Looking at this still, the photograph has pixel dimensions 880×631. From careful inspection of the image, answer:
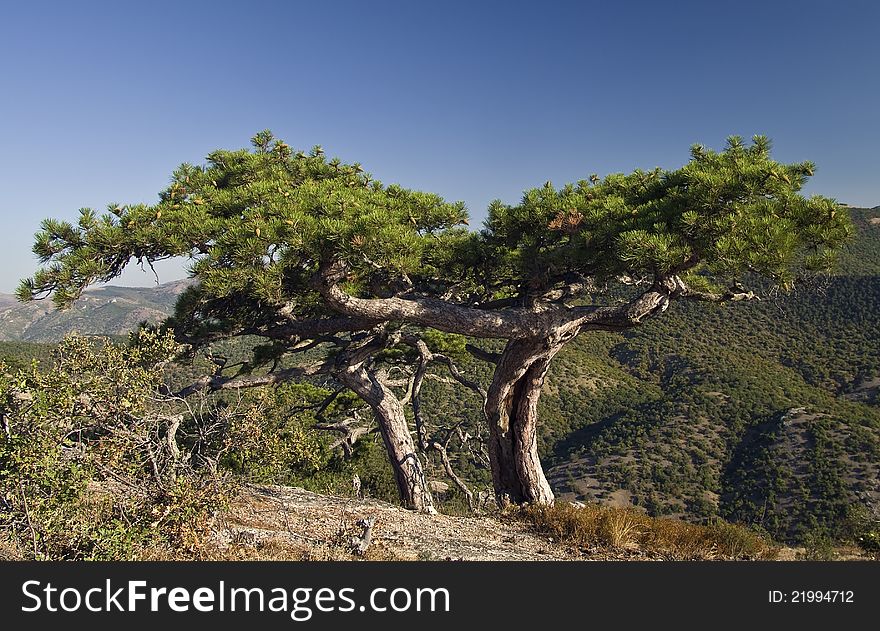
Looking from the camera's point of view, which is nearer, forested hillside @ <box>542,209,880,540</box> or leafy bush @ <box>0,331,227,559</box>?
leafy bush @ <box>0,331,227,559</box>

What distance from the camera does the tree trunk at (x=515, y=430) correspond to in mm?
6775

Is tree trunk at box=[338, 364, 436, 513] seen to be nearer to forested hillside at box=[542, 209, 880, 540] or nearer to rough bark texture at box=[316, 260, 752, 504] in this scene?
rough bark texture at box=[316, 260, 752, 504]

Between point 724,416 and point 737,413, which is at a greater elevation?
point 737,413

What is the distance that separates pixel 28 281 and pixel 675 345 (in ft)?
153

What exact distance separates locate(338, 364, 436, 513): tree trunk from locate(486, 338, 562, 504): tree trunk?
1.27 m

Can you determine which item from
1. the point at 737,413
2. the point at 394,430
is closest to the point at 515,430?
the point at 394,430

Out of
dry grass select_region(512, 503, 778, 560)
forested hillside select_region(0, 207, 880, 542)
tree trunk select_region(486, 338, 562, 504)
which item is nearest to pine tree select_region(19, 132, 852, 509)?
tree trunk select_region(486, 338, 562, 504)

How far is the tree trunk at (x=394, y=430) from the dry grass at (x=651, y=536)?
7.85ft

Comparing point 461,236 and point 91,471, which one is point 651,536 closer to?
point 461,236

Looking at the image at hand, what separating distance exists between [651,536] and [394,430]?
399 cm

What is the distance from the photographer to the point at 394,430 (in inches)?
308

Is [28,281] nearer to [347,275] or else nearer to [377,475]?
[347,275]

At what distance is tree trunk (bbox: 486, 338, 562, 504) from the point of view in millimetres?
6775

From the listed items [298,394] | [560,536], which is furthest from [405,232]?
[298,394]
